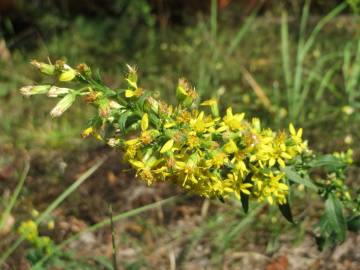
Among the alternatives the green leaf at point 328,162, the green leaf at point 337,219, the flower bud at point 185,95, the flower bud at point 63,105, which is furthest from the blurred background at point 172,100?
the green leaf at point 337,219

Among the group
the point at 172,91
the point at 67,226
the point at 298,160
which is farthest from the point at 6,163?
the point at 298,160

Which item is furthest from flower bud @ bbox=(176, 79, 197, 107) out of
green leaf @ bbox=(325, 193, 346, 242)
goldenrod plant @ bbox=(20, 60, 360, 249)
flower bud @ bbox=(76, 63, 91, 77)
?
green leaf @ bbox=(325, 193, 346, 242)

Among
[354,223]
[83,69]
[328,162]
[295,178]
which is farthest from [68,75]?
[354,223]

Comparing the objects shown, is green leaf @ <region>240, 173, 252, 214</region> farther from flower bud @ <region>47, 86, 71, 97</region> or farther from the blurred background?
flower bud @ <region>47, 86, 71, 97</region>

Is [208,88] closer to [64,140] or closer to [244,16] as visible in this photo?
[64,140]

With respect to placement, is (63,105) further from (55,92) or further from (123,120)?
(123,120)
